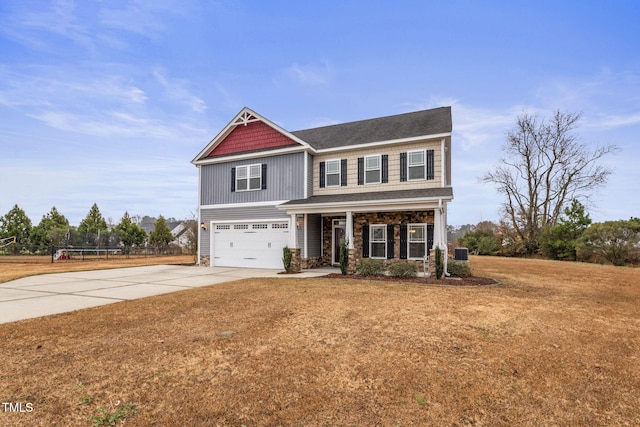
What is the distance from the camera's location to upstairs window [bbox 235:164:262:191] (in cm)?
1590

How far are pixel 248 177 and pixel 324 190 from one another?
402cm

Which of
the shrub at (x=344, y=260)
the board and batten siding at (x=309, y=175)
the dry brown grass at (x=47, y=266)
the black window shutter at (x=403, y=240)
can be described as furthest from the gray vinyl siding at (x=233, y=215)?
the black window shutter at (x=403, y=240)

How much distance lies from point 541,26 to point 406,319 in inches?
636

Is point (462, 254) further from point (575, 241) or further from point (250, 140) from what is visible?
point (575, 241)

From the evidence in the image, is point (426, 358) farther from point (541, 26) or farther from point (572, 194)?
point (572, 194)

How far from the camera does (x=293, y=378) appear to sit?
354 centimetres

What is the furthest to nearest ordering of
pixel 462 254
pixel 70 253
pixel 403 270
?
1. pixel 70 253
2. pixel 462 254
3. pixel 403 270

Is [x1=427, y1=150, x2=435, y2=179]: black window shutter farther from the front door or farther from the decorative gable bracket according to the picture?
the decorative gable bracket

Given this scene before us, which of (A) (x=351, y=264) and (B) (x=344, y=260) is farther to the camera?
(A) (x=351, y=264)

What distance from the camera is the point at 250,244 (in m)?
15.9

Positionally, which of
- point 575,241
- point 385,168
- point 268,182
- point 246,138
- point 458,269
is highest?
point 246,138

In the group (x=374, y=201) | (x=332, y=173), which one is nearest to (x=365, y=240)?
(x=374, y=201)

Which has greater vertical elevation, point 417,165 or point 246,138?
point 246,138

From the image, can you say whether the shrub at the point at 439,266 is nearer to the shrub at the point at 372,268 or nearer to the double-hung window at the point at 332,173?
the shrub at the point at 372,268
